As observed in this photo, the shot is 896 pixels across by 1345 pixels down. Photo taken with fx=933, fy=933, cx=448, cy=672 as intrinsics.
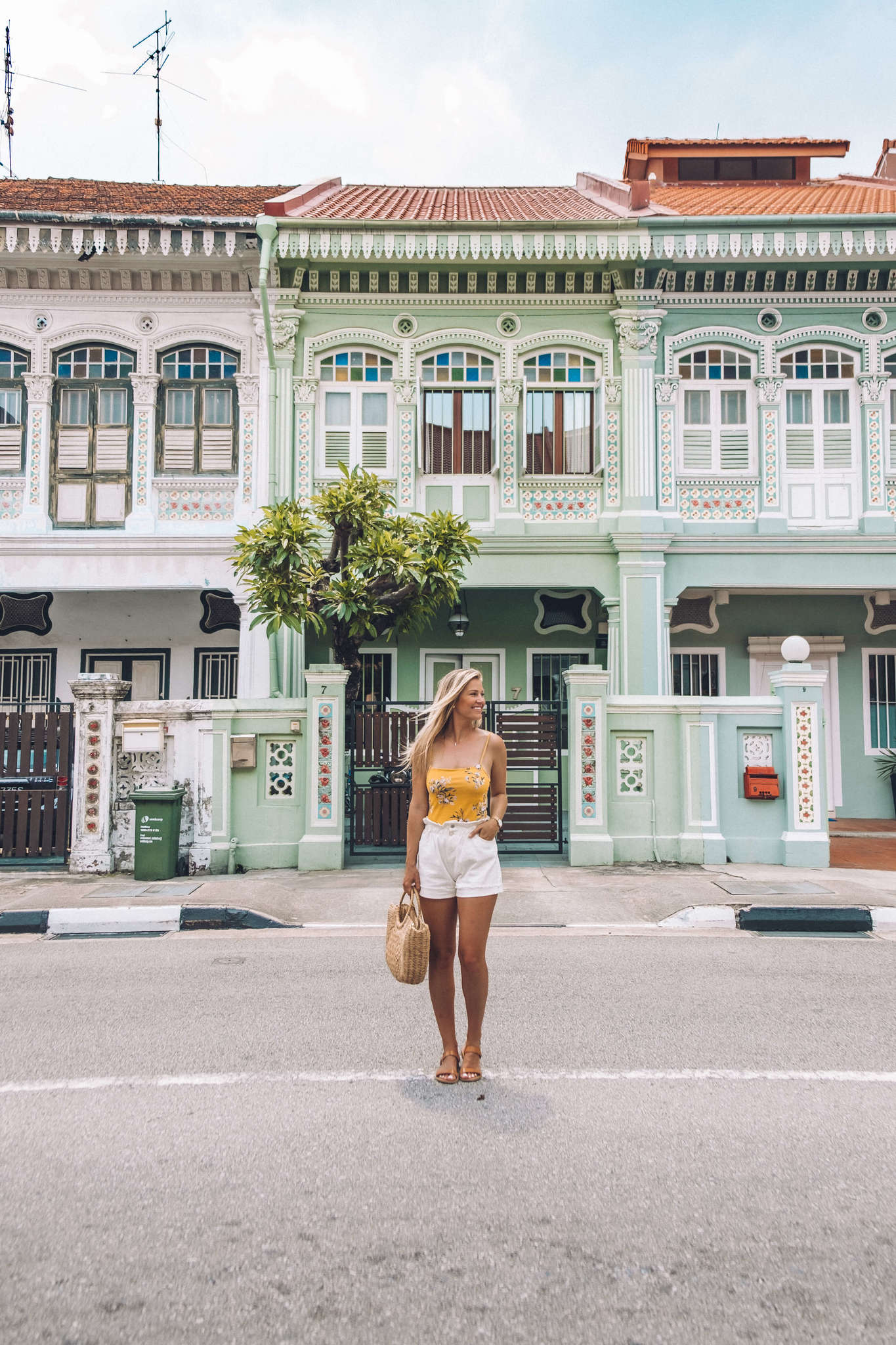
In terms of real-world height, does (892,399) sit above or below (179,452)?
above

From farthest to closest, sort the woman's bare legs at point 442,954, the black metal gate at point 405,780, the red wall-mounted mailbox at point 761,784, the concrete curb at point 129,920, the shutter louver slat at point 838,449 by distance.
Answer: the shutter louver slat at point 838,449 → the black metal gate at point 405,780 → the red wall-mounted mailbox at point 761,784 → the concrete curb at point 129,920 → the woman's bare legs at point 442,954

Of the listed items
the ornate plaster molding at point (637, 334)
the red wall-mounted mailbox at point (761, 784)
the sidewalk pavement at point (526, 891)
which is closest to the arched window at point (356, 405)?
the ornate plaster molding at point (637, 334)

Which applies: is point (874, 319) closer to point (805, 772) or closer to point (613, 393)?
point (613, 393)

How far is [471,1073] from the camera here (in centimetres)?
412

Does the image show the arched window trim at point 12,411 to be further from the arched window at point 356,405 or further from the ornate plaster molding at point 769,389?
the ornate plaster molding at point 769,389

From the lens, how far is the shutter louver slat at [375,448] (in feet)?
47.0

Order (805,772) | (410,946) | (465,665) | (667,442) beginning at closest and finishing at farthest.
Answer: (410,946)
(805,772)
(667,442)
(465,665)

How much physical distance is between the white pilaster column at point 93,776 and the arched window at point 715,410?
9.19 metres

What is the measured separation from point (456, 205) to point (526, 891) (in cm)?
1285

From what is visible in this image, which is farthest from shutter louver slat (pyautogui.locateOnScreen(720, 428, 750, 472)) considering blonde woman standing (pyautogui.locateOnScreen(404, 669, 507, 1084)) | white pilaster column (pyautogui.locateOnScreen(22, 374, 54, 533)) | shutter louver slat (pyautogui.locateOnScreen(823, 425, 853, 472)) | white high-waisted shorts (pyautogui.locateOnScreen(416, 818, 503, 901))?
white high-waisted shorts (pyautogui.locateOnScreen(416, 818, 503, 901))

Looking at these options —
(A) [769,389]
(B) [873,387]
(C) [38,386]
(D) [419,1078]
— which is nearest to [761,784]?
(D) [419,1078]

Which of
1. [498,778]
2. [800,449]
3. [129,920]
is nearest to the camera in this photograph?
[498,778]

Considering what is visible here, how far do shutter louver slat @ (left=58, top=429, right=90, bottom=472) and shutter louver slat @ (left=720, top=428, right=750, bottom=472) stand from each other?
386 inches

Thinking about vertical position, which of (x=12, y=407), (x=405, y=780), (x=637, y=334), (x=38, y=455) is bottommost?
(x=405, y=780)
